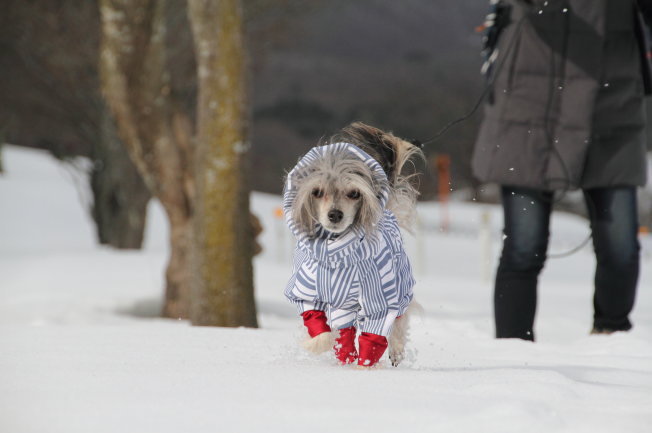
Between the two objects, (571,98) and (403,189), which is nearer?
(403,189)

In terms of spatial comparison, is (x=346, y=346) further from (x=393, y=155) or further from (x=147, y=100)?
(x=147, y=100)

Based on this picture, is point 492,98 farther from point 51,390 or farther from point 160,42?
point 160,42

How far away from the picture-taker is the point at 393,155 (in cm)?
335

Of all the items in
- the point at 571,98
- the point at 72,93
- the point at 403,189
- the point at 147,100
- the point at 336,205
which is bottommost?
the point at 336,205

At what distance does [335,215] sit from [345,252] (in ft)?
0.47

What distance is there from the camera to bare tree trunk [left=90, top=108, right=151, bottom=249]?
12344 mm

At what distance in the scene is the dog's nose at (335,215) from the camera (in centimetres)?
279

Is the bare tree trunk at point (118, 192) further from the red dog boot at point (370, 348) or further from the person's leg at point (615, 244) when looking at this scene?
the red dog boot at point (370, 348)

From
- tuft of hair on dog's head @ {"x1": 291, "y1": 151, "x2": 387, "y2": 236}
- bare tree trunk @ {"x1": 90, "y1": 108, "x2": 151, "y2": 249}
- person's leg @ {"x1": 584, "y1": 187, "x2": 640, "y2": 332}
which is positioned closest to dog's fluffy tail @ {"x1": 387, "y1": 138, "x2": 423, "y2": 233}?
tuft of hair on dog's head @ {"x1": 291, "y1": 151, "x2": 387, "y2": 236}

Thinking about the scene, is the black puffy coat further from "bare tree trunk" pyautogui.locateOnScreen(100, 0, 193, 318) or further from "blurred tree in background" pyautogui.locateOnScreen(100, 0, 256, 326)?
"bare tree trunk" pyautogui.locateOnScreen(100, 0, 193, 318)

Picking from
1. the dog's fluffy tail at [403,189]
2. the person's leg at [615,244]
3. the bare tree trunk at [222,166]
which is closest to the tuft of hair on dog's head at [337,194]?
the dog's fluffy tail at [403,189]

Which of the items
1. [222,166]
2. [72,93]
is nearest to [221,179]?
[222,166]

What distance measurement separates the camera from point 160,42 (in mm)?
6543

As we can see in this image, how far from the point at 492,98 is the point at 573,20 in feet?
1.74
